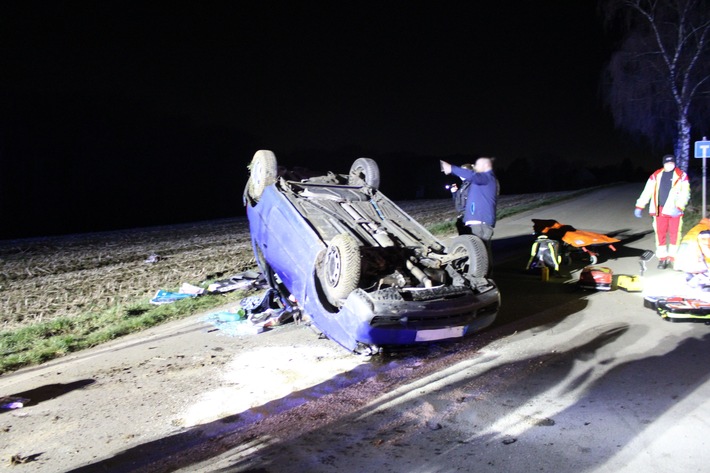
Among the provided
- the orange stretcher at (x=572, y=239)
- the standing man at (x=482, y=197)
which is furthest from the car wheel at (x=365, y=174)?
the orange stretcher at (x=572, y=239)

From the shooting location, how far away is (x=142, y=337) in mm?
6266

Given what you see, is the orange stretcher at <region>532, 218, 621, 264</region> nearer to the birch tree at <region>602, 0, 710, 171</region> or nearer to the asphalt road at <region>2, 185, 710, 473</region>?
the asphalt road at <region>2, 185, 710, 473</region>

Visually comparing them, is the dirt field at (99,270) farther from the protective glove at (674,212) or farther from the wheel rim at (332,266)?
the protective glove at (674,212)

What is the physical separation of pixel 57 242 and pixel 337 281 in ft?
50.4

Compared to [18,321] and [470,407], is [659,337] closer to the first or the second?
[470,407]

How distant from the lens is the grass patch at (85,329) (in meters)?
5.78

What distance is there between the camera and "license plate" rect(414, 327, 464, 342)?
177 inches

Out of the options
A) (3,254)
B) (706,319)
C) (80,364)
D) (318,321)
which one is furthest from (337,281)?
(3,254)

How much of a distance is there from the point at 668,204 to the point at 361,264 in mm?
5589

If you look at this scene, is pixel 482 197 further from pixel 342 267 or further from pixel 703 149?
pixel 703 149

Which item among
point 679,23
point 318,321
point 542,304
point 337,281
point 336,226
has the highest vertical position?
point 679,23

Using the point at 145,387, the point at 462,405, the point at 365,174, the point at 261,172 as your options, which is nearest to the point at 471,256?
the point at 462,405

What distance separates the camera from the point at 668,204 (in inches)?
316

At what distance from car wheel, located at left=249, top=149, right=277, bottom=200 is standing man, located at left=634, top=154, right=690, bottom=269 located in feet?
18.1
